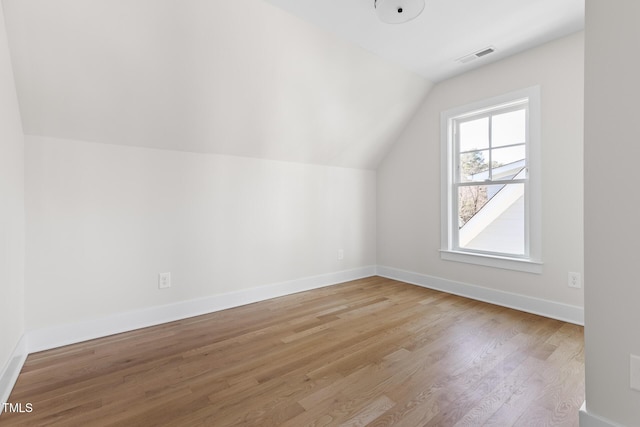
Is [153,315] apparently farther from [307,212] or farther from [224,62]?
[224,62]

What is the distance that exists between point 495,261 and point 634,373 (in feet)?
6.60

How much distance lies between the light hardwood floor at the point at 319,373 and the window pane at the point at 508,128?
→ 1746 millimetres

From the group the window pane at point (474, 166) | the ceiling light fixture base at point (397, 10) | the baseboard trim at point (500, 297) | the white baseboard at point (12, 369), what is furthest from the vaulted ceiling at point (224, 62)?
the baseboard trim at point (500, 297)

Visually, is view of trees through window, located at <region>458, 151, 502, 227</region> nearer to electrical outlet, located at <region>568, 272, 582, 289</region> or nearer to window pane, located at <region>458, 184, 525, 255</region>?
window pane, located at <region>458, 184, 525, 255</region>

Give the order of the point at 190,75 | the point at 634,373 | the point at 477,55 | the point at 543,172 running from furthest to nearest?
the point at 477,55, the point at 543,172, the point at 190,75, the point at 634,373

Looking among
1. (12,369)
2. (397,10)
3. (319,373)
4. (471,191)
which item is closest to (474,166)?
(471,191)

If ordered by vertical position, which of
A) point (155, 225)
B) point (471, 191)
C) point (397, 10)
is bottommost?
point (155, 225)

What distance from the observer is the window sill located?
2.75 m

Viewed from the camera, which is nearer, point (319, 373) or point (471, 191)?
point (319, 373)

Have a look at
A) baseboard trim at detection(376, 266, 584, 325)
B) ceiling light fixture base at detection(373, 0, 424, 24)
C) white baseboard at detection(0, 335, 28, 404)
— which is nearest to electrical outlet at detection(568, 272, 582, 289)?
baseboard trim at detection(376, 266, 584, 325)

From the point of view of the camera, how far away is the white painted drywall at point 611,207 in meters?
1.10

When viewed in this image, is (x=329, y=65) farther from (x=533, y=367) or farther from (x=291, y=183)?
(x=533, y=367)

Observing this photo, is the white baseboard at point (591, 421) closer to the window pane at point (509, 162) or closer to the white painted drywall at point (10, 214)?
the window pane at point (509, 162)

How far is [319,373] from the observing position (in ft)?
5.81
